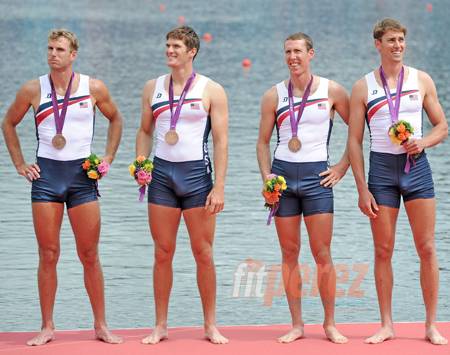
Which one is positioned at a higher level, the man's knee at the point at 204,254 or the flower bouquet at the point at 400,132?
the flower bouquet at the point at 400,132

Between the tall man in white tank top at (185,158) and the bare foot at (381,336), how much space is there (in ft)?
3.40

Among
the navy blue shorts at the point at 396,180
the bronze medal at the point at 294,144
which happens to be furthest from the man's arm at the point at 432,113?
the bronze medal at the point at 294,144

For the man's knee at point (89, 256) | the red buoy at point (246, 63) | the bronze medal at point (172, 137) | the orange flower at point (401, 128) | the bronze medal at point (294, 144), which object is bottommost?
the man's knee at point (89, 256)

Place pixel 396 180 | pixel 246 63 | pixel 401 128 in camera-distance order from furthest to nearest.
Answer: pixel 246 63 → pixel 396 180 → pixel 401 128

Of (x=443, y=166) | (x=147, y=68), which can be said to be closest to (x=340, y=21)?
(x=147, y=68)

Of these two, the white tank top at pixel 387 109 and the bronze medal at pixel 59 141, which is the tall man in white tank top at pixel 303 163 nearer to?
the white tank top at pixel 387 109

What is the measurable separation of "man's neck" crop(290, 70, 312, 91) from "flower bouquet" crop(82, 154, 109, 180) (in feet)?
4.75

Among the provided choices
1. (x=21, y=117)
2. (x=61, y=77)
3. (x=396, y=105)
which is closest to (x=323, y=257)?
(x=396, y=105)

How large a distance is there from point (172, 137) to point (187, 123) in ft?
0.47

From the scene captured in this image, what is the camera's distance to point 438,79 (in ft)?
91.2

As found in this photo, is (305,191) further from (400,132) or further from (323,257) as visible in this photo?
(400,132)

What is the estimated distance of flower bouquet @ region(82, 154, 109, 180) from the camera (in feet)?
32.6

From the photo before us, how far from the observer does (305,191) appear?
10.0 m

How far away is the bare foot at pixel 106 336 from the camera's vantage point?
1000 cm
